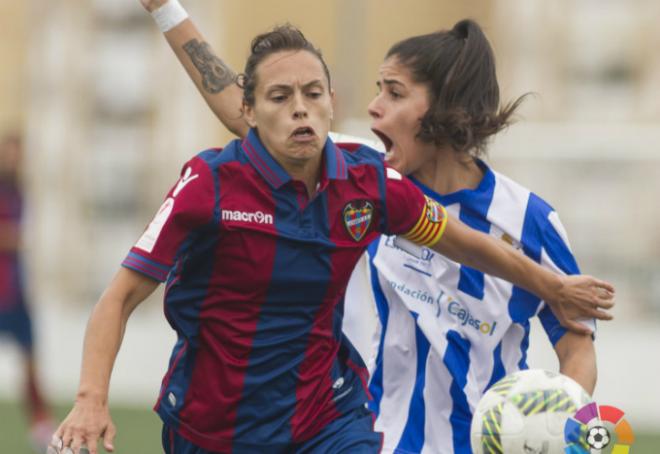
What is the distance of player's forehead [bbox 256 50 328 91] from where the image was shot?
500 centimetres

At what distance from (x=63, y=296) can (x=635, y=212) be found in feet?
51.3

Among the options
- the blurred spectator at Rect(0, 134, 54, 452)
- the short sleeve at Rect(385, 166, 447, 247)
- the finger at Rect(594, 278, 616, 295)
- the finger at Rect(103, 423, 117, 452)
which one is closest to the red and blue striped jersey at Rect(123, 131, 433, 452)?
the short sleeve at Rect(385, 166, 447, 247)

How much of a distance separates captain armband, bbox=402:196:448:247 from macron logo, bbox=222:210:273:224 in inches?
20.8

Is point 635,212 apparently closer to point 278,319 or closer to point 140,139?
point 140,139

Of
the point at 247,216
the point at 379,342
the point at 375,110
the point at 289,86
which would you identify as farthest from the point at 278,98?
the point at 379,342

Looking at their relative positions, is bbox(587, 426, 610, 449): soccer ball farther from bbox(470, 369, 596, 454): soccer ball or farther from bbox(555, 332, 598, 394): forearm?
bbox(555, 332, 598, 394): forearm

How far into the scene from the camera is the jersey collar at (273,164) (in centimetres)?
503

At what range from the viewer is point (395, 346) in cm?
570

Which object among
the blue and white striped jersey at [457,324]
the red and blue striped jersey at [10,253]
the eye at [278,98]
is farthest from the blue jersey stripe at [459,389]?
the red and blue striped jersey at [10,253]

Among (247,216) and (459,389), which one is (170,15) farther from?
(459,389)

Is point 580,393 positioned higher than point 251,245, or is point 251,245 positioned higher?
point 251,245

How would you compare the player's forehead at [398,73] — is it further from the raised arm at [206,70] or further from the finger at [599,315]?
the finger at [599,315]

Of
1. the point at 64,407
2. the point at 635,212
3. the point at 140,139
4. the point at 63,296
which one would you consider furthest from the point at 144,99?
the point at 64,407

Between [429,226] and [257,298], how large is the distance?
642 millimetres
